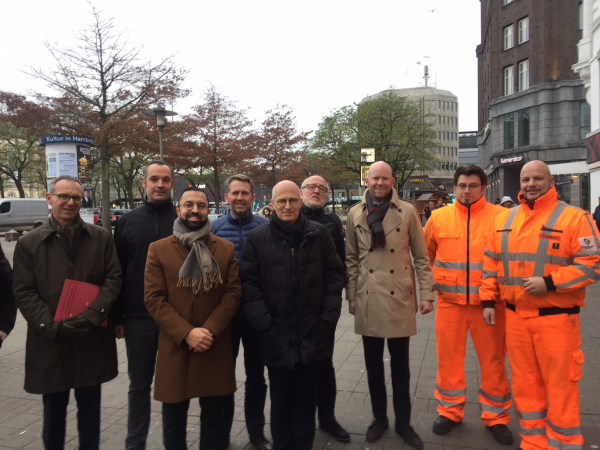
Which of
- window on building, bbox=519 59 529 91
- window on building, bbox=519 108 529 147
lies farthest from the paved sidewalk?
window on building, bbox=519 59 529 91

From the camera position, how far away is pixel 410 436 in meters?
3.83

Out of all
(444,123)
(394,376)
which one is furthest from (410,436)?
(444,123)

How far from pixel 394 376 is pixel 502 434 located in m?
0.90

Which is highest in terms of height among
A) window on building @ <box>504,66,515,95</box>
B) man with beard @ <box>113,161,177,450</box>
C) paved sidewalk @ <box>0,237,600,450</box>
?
window on building @ <box>504,66,515,95</box>

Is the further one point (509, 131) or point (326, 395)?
point (509, 131)

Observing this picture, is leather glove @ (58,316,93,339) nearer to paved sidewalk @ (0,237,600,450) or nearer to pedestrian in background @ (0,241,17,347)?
pedestrian in background @ (0,241,17,347)

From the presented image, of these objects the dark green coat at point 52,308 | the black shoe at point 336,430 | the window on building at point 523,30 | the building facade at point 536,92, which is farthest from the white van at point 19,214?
the window on building at point 523,30

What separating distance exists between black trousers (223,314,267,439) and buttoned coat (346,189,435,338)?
2.87 ft

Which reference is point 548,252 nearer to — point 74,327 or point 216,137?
point 74,327

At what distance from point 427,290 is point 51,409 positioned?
→ 2.89m

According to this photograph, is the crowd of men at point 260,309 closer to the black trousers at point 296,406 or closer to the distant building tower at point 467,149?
the black trousers at point 296,406

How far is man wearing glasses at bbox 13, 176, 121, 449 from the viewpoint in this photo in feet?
10.7

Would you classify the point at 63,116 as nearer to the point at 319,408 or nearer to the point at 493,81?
the point at 319,408

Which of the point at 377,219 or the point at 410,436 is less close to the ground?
the point at 377,219
